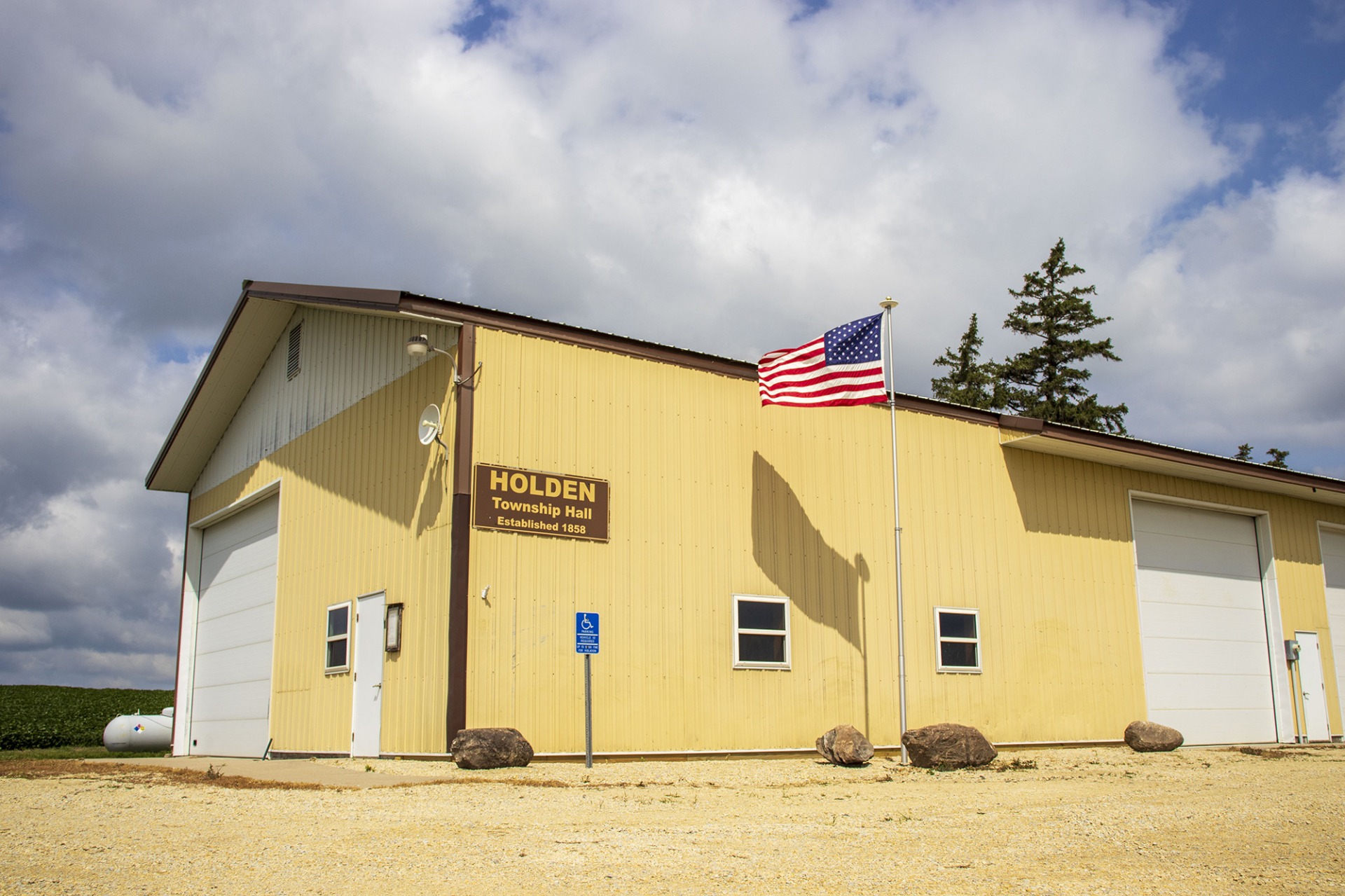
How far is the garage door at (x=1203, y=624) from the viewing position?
2025 cm

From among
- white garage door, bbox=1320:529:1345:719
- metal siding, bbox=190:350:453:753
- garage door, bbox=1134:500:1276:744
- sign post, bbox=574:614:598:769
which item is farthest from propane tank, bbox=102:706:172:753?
white garage door, bbox=1320:529:1345:719

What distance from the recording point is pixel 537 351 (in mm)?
14664

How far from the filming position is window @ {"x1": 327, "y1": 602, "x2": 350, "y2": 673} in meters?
15.9

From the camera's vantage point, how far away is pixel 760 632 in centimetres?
1555

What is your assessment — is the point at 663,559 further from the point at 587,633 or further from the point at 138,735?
the point at 138,735

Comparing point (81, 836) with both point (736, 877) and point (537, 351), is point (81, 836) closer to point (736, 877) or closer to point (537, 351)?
point (736, 877)

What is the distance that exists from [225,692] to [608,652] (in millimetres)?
9867

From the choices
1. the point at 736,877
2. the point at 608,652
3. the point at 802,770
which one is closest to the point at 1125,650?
the point at 802,770

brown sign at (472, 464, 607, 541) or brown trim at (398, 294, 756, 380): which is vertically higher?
brown trim at (398, 294, 756, 380)

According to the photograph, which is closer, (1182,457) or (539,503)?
(539,503)

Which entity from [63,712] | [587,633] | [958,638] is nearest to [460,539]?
[587,633]

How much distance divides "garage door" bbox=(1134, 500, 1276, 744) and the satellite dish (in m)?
13.5

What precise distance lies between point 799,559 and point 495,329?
562cm

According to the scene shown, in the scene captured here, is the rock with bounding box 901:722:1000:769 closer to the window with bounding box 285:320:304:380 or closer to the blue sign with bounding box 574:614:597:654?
the blue sign with bounding box 574:614:597:654
